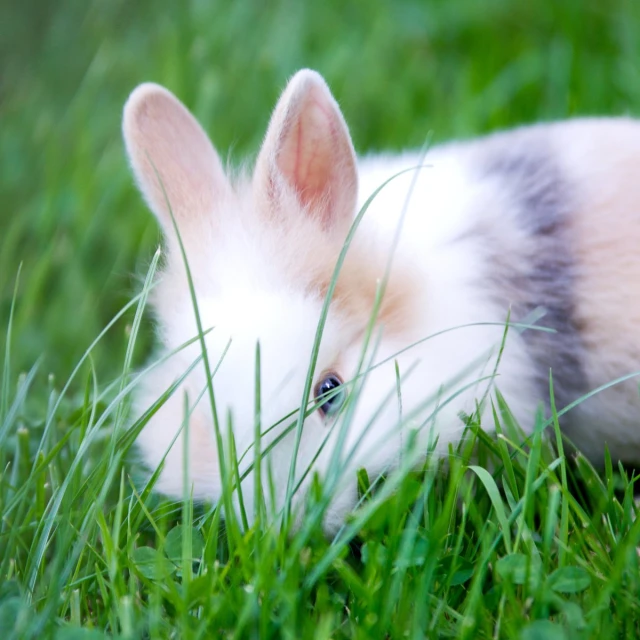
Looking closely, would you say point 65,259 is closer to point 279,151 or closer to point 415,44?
point 279,151

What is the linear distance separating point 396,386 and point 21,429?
91 centimetres

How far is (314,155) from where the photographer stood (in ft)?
6.13

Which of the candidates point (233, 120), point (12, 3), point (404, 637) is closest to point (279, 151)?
point (404, 637)

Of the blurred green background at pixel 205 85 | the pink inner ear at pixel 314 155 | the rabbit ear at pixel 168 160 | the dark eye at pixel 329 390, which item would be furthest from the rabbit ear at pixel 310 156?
the blurred green background at pixel 205 85

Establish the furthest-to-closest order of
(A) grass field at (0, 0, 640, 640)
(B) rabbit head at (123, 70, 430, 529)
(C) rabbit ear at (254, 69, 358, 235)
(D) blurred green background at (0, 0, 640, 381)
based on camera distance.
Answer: (D) blurred green background at (0, 0, 640, 381)
(C) rabbit ear at (254, 69, 358, 235)
(B) rabbit head at (123, 70, 430, 529)
(A) grass field at (0, 0, 640, 640)

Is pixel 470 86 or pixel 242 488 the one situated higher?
pixel 470 86

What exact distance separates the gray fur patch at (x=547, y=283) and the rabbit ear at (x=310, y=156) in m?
0.40

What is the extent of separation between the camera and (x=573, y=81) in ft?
11.8

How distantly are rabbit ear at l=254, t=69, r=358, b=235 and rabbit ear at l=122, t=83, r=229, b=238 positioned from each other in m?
0.19

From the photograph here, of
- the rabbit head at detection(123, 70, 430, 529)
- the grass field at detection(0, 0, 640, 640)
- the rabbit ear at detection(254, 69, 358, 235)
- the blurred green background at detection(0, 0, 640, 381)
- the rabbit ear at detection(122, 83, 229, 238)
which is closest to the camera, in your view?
the grass field at detection(0, 0, 640, 640)

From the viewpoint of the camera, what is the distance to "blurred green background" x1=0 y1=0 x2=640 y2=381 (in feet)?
10.0

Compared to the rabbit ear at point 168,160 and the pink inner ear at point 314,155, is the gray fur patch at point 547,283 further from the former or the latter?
the rabbit ear at point 168,160

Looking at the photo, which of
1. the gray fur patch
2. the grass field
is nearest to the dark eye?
the grass field

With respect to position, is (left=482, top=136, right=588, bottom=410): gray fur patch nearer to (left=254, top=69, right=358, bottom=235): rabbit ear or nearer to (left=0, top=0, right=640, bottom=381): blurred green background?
(left=254, top=69, right=358, bottom=235): rabbit ear
